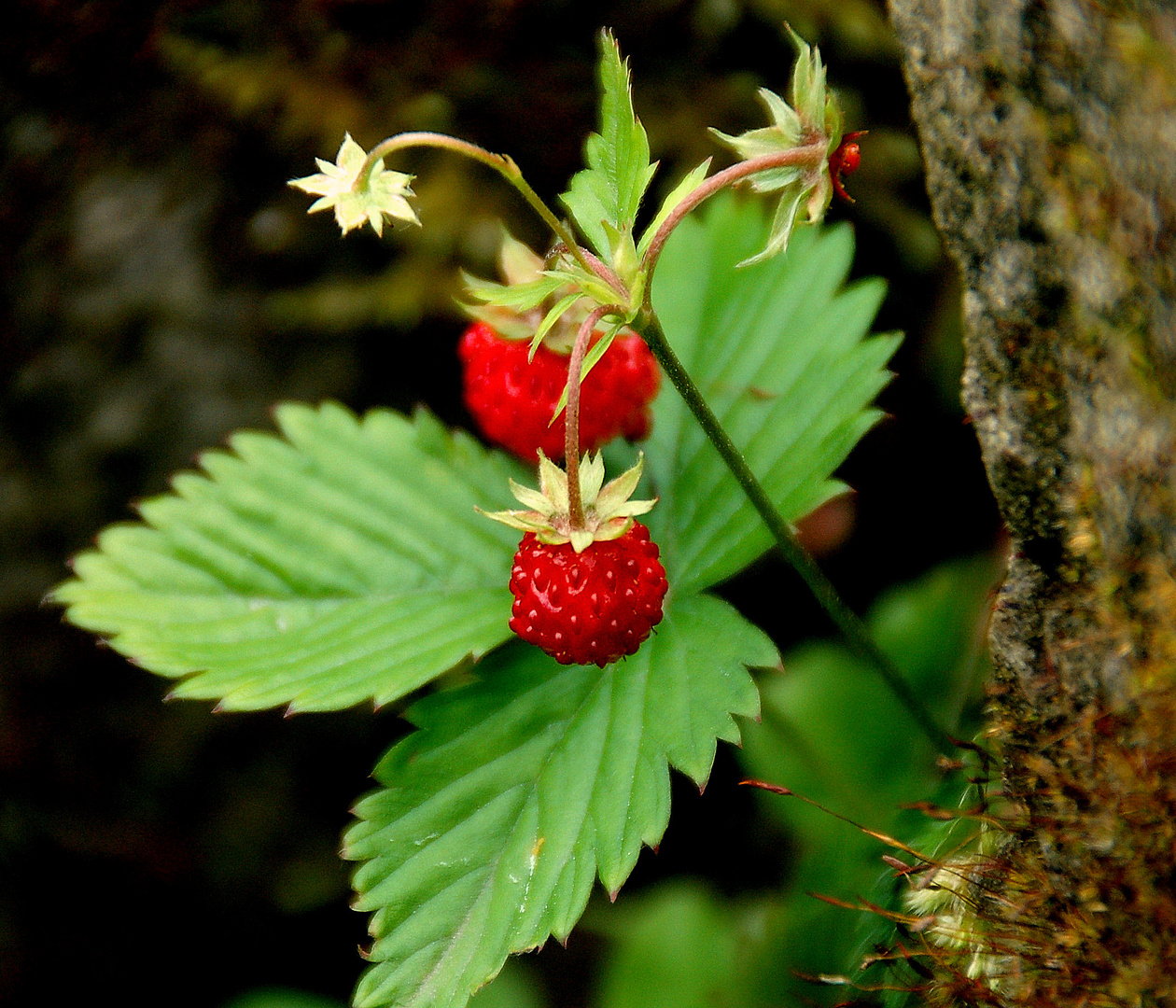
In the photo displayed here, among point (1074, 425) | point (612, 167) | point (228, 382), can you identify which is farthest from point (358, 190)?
point (228, 382)

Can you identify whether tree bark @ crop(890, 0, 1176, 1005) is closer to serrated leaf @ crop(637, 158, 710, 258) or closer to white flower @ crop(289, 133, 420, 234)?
serrated leaf @ crop(637, 158, 710, 258)

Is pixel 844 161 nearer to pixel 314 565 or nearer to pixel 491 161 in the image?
pixel 491 161

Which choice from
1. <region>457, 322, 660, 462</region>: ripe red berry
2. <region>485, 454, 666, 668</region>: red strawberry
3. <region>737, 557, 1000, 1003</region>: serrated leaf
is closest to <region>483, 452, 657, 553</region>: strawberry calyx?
<region>485, 454, 666, 668</region>: red strawberry

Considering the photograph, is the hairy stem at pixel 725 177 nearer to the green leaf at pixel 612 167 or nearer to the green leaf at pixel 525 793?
the green leaf at pixel 612 167

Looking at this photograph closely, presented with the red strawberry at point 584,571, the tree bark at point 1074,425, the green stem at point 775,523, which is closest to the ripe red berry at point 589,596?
the red strawberry at point 584,571

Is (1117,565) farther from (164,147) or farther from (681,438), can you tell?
(164,147)

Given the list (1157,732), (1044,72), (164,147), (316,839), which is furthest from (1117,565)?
(164,147)

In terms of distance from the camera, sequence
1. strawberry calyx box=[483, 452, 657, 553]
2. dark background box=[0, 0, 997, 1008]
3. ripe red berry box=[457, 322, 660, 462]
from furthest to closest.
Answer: dark background box=[0, 0, 997, 1008] < ripe red berry box=[457, 322, 660, 462] < strawberry calyx box=[483, 452, 657, 553]
